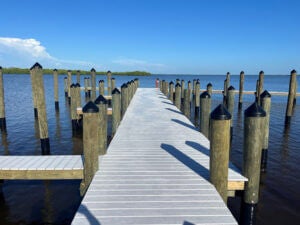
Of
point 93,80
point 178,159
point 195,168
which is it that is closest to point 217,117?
point 195,168

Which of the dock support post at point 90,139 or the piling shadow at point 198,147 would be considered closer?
the dock support post at point 90,139

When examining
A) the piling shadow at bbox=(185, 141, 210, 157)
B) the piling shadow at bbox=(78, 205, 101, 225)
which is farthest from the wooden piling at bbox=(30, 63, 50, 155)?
the piling shadow at bbox=(78, 205, 101, 225)

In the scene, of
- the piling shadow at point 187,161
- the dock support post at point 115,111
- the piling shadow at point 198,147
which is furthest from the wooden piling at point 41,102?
the piling shadow at point 198,147

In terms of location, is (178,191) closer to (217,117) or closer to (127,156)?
(217,117)

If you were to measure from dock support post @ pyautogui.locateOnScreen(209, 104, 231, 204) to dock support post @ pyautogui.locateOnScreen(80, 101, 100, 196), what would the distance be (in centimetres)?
228

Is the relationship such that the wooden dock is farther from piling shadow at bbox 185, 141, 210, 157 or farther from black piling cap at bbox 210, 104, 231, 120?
black piling cap at bbox 210, 104, 231, 120

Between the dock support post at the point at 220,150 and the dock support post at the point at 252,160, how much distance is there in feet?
1.89

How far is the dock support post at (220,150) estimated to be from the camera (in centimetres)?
440

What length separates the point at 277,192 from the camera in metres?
7.36

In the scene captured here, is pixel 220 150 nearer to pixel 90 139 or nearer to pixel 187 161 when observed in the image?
pixel 187 161

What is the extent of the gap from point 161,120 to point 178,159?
15.3 ft

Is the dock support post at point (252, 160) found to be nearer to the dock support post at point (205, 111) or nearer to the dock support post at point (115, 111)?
the dock support post at point (205, 111)

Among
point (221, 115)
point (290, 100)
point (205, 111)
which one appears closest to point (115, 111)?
point (205, 111)

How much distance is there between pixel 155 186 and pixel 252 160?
1.94 meters
